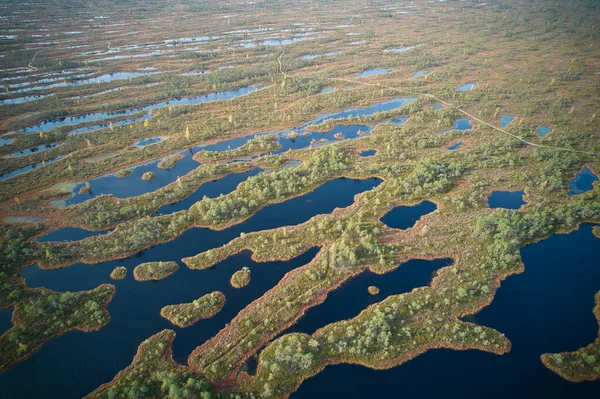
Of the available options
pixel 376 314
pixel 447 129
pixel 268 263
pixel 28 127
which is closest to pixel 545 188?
pixel 447 129

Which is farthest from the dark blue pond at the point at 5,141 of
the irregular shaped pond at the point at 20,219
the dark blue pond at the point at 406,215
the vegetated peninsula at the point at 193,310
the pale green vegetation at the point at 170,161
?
the dark blue pond at the point at 406,215

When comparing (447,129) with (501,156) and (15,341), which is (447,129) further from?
(15,341)

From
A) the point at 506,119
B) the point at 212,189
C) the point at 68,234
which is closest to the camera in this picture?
the point at 68,234

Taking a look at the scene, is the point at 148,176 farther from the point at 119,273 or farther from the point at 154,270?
the point at 154,270

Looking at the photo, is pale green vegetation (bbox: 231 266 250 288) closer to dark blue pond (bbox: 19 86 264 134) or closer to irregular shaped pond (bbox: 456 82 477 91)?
dark blue pond (bbox: 19 86 264 134)

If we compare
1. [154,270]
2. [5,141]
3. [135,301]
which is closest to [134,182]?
[154,270]
